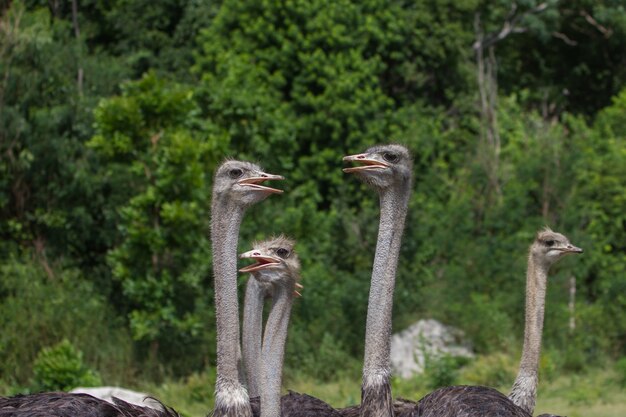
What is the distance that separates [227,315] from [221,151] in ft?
24.7

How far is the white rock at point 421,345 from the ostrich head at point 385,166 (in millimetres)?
6820

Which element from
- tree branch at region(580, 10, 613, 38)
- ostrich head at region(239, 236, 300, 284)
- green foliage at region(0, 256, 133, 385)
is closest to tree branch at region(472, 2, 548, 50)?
tree branch at region(580, 10, 613, 38)

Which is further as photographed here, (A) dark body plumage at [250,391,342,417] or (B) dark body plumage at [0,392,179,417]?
(A) dark body plumage at [250,391,342,417]

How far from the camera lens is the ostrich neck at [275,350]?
521cm

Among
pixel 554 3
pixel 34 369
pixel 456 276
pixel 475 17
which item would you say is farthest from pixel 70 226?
pixel 554 3

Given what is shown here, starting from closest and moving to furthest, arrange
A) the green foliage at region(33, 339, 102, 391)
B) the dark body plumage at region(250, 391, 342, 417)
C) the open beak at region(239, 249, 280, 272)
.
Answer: the open beak at region(239, 249, 280, 272) < the dark body plumage at region(250, 391, 342, 417) < the green foliage at region(33, 339, 102, 391)

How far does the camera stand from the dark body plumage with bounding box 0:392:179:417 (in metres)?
5.11

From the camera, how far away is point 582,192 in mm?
15422

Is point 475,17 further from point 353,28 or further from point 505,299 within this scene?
point 505,299

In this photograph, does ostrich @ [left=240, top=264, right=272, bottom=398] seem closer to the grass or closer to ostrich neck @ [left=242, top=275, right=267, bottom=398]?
ostrich neck @ [left=242, top=275, right=267, bottom=398]

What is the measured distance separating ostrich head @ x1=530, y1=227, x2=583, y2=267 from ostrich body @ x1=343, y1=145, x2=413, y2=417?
1.52 m

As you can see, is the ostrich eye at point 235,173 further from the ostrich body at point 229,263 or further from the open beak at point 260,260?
the open beak at point 260,260

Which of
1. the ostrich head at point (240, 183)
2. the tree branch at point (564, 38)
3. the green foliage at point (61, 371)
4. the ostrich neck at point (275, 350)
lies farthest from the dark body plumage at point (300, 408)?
the tree branch at point (564, 38)

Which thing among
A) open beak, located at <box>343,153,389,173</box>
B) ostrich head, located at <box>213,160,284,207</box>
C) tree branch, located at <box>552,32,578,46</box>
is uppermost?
tree branch, located at <box>552,32,578,46</box>
